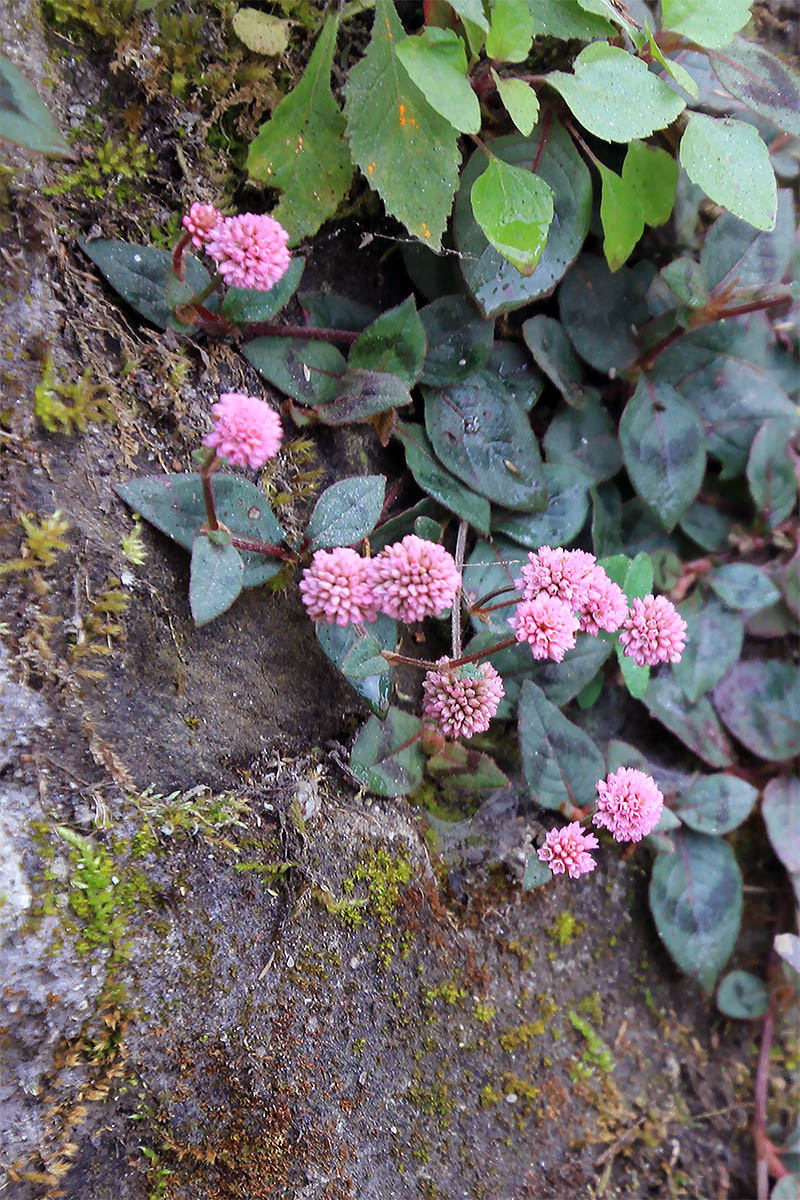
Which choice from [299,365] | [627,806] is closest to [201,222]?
[299,365]

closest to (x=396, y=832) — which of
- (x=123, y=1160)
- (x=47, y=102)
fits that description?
(x=123, y=1160)

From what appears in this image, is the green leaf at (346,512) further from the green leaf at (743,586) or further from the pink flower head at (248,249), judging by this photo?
the green leaf at (743,586)

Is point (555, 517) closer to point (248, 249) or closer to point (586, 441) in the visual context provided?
point (586, 441)

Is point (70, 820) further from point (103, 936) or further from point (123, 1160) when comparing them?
point (123, 1160)

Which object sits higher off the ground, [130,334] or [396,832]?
[130,334]

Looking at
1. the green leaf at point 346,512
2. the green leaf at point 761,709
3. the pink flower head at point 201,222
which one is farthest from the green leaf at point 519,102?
the green leaf at point 761,709
